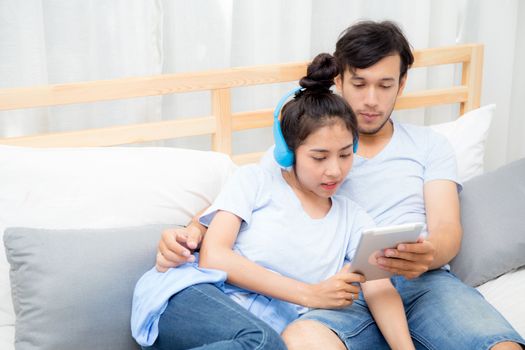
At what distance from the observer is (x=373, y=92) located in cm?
181

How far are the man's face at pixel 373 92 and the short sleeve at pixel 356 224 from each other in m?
0.24

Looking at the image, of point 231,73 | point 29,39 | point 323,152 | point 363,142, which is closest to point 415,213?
point 363,142

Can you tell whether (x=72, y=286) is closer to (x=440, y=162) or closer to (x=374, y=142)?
(x=374, y=142)

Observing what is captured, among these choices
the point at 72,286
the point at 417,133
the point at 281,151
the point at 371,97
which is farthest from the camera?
the point at 417,133

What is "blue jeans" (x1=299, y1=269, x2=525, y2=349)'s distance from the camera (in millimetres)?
1481

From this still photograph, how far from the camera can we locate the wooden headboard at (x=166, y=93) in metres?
1.79

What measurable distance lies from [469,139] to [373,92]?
0.48 meters

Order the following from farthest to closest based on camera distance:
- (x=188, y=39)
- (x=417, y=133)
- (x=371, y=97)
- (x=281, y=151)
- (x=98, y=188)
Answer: (x=188, y=39)
(x=417, y=133)
(x=371, y=97)
(x=98, y=188)
(x=281, y=151)

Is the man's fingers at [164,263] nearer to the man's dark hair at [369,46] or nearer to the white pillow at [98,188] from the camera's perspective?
the white pillow at [98,188]

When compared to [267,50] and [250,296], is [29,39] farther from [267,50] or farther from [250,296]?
[250,296]

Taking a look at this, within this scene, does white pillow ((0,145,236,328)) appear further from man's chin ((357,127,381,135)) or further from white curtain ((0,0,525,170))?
man's chin ((357,127,381,135))

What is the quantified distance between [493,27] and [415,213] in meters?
1.08

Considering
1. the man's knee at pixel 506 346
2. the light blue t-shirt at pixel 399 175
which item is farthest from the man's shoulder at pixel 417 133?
the man's knee at pixel 506 346

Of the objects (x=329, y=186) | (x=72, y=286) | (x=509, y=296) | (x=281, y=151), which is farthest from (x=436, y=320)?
(x=72, y=286)
